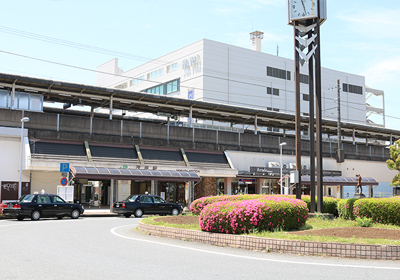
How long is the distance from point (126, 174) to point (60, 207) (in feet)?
28.9

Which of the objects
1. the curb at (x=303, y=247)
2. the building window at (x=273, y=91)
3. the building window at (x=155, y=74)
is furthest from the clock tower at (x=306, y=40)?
the building window at (x=155, y=74)

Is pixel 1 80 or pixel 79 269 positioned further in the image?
pixel 1 80

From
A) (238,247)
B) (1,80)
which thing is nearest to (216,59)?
(1,80)

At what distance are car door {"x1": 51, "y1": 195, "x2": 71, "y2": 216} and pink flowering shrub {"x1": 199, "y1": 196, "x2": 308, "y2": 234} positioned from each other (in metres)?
14.6

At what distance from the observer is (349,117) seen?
275ft

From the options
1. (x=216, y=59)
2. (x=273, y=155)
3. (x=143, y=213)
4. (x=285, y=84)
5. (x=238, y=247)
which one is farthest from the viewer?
(x=285, y=84)

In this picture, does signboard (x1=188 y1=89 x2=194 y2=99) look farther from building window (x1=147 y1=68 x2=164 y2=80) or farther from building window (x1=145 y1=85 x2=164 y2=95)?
building window (x1=147 y1=68 x2=164 y2=80)

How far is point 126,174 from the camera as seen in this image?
34250 millimetres

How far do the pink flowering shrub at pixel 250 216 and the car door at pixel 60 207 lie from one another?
1458 centimetres

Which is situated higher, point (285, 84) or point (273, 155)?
point (285, 84)

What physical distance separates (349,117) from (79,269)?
81.3 m

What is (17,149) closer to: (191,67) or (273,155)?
(273,155)

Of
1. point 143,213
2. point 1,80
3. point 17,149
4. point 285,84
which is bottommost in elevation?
point 143,213

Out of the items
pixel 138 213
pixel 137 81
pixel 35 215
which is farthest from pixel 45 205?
pixel 137 81
